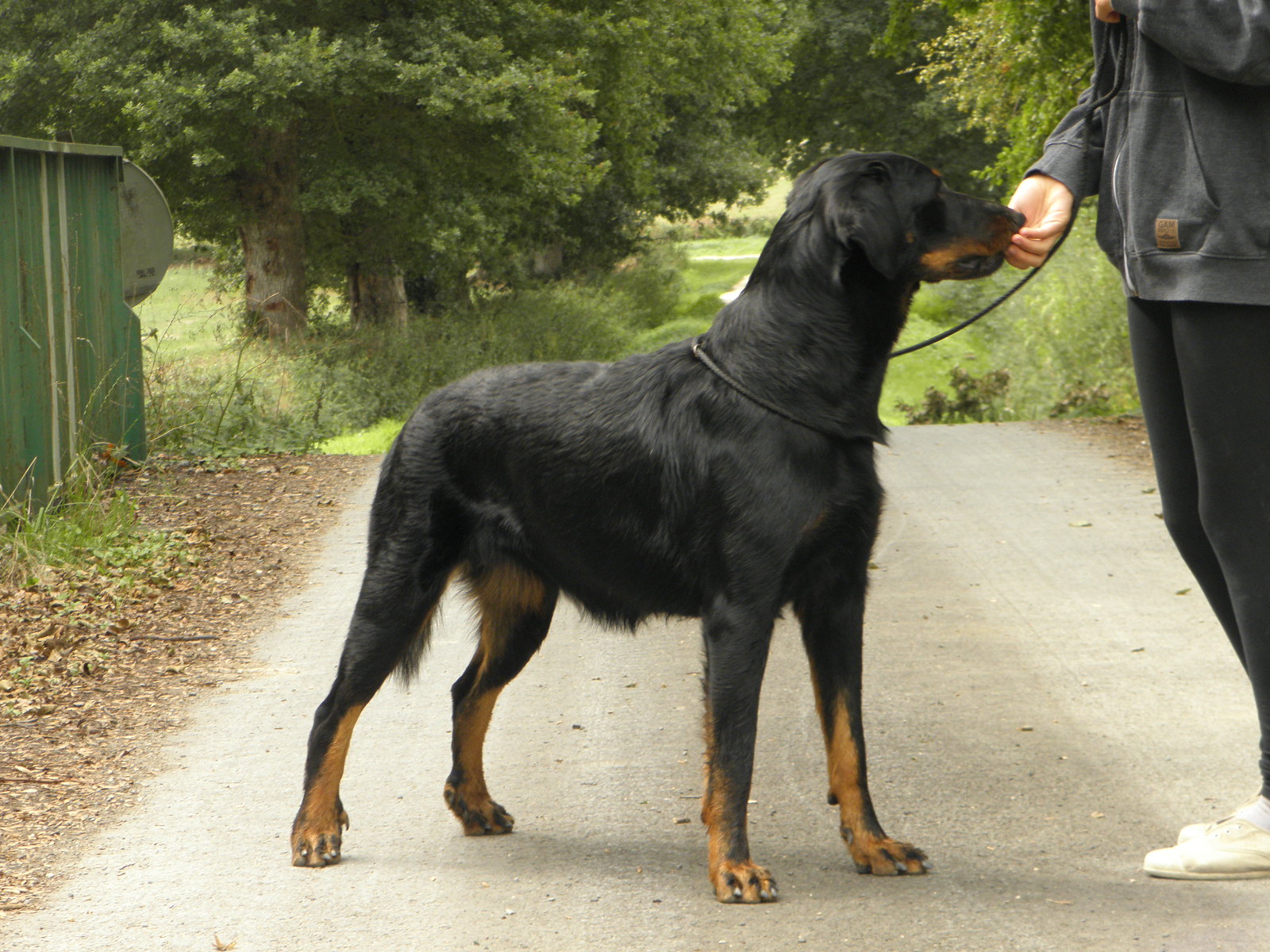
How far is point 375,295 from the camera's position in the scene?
23906mm

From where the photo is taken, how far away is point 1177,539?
332 centimetres

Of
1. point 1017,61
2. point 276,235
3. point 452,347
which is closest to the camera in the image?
point 1017,61

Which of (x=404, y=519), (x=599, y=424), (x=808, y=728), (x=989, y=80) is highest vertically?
(x=989, y=80)

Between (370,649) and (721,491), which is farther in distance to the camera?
(370,649)

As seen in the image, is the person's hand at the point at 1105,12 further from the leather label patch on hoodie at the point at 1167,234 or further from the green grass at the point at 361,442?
the green grass at the point at 361,442

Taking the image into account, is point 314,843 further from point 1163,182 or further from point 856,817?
point 1163,182

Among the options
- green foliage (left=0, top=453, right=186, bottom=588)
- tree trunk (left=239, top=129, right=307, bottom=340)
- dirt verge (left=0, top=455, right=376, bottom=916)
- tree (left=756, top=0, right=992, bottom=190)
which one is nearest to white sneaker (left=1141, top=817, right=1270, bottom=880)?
dirt verge (left=0, top=455, right=376, bottom=916)

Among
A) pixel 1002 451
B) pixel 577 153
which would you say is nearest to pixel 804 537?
pixel 1002 451

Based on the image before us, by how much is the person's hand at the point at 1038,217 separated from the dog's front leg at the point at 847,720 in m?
0.91

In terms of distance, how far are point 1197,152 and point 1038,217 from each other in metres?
0.48

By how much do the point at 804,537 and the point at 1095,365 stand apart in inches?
498

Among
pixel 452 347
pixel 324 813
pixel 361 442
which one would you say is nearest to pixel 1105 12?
pixel 324 813

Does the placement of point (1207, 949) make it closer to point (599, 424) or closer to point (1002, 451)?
point (599, 424)

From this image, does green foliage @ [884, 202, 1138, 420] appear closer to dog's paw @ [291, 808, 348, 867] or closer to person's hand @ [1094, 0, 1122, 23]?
person's hand @ [1094, 0, 1122, 23]
